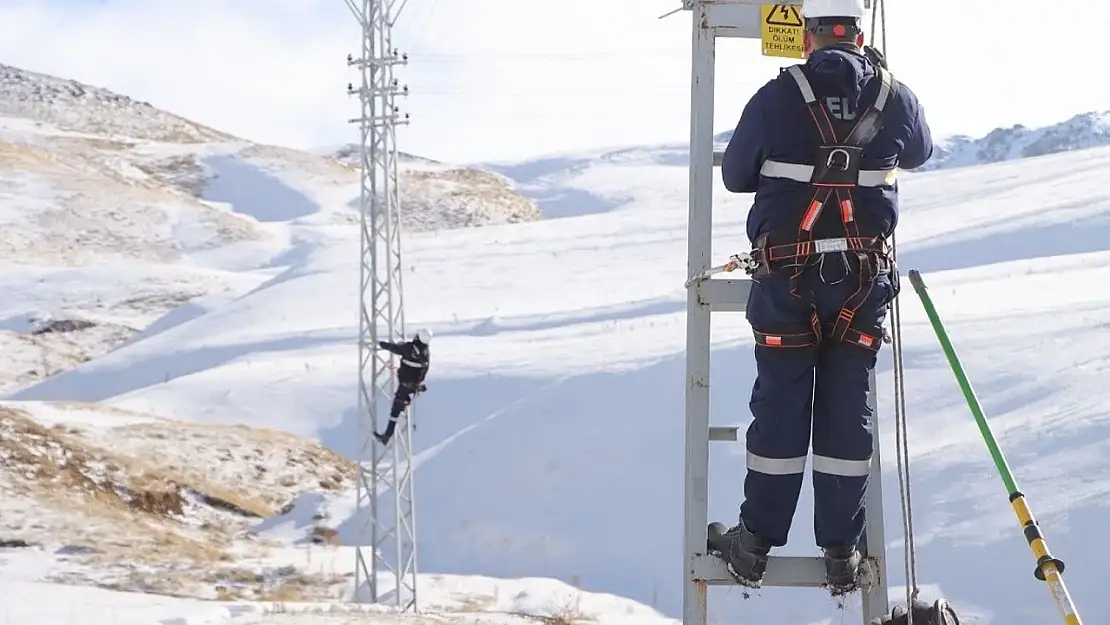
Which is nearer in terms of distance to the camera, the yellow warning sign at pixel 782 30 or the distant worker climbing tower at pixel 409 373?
the yellow warning sign at pixel 782 30

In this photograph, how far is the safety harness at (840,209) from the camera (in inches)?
165

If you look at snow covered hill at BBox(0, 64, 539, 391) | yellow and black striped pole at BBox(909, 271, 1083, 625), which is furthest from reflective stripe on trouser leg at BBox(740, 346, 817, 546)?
snow covered hill at BBox(0, 64, 539, 391)

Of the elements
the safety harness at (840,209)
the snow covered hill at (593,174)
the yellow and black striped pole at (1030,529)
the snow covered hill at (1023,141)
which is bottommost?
the yellow and black striped pole at (1030,529)

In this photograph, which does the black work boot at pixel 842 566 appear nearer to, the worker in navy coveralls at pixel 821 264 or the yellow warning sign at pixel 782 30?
the worker in navy coveralls at pixel 821 264

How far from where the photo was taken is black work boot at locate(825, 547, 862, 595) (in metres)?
4.41

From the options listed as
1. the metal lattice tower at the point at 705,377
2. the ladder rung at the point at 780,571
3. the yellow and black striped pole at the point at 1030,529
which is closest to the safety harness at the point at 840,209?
the yellow and black striped pole at the point at 1030,529

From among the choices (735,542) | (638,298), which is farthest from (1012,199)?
(735,542)

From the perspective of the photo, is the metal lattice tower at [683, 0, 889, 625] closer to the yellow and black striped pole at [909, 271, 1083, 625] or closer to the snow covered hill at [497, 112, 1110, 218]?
the yellow and black striped pole at [909, 271, 1083, 625]

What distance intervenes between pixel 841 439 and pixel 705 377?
1.88ft

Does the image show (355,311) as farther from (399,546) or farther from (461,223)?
(461,223)

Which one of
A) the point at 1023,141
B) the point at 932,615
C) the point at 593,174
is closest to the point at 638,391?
the point at 932,615

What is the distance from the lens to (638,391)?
20688mm

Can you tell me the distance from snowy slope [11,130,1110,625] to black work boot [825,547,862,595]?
12.6 ft

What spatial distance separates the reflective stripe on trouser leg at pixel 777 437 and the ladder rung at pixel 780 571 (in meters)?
0.13
